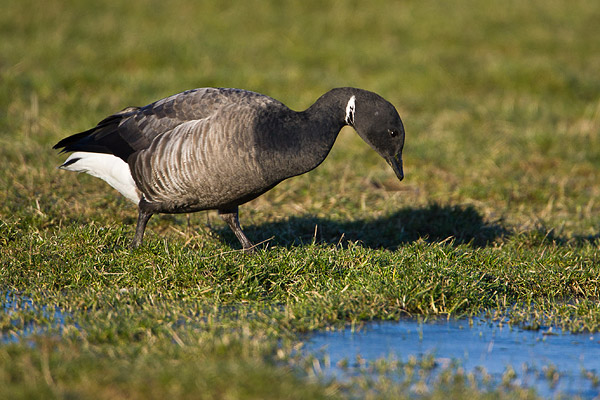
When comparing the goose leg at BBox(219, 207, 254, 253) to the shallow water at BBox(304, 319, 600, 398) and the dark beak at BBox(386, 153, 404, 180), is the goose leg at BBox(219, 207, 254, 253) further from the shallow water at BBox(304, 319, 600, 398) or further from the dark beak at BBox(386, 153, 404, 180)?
the shallow water at BBox(304, 319, 600, 398)

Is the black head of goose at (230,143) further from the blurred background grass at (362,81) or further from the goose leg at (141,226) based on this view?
the blurred background grass at (362,81)

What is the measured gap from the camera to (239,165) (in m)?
6.41

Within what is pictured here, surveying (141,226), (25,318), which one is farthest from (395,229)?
(25,318)

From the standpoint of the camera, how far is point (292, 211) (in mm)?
8734

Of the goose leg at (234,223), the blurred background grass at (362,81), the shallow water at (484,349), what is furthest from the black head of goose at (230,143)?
the shallow water at (484,349)

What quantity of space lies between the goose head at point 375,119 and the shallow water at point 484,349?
5.61 feet

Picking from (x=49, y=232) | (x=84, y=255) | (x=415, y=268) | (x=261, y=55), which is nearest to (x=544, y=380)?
(x=415, y=268)

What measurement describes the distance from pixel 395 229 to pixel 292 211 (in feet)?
3.98

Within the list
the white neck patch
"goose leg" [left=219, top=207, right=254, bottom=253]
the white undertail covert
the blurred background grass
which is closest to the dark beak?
the white neck patch

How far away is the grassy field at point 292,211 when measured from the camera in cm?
457

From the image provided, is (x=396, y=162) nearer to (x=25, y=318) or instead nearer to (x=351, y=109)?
(x=351, y=109)

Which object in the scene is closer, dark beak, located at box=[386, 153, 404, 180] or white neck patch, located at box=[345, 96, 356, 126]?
white neck patch, located at box=[345, 96, 356, 126]

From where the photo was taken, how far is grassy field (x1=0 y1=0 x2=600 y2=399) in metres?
4.57

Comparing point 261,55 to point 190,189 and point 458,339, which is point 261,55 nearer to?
point 190,189
